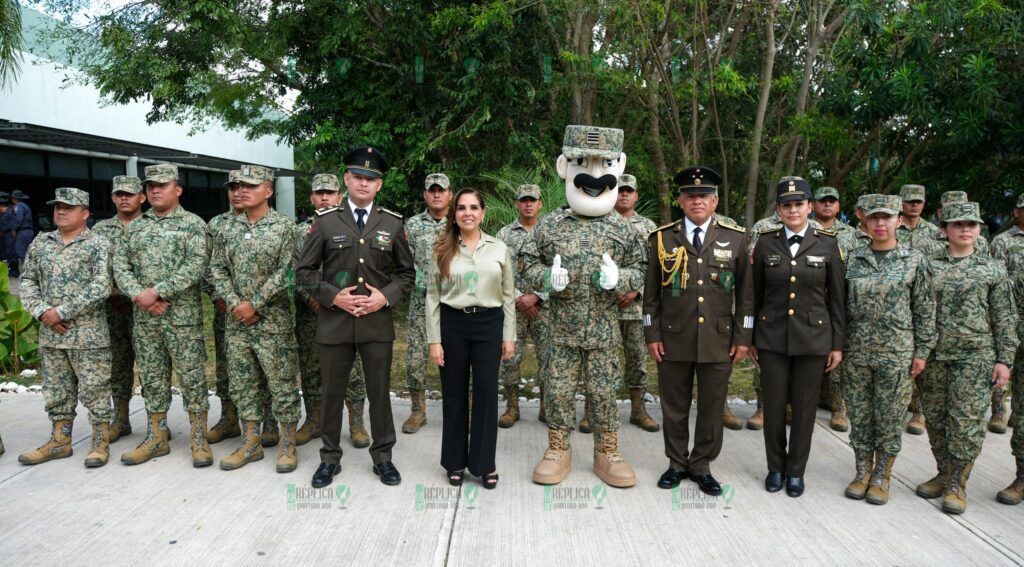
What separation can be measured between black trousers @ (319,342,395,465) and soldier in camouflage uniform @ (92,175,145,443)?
6.03 ft

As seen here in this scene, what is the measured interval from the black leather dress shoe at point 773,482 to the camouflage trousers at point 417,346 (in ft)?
8.65

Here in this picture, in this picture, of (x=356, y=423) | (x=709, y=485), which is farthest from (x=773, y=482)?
(x=356, y=423)

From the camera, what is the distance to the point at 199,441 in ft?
16.1

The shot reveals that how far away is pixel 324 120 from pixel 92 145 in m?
8.53

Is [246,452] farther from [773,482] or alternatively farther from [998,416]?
[998,416]

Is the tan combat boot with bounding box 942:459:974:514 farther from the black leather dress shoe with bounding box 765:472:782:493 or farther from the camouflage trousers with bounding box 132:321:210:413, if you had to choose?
the camouflage trousers with bounding box 132:321:210:413

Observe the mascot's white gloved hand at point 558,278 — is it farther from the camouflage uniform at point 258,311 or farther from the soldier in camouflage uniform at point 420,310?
the camouflage uniform at point 258,311

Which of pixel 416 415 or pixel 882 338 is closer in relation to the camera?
pixel 882 338

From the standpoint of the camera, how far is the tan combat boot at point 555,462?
179 inches

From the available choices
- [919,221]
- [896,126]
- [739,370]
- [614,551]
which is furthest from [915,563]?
[896,126]

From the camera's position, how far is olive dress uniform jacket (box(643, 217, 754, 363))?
4.41 metres

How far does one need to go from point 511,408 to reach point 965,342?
3.26 meters

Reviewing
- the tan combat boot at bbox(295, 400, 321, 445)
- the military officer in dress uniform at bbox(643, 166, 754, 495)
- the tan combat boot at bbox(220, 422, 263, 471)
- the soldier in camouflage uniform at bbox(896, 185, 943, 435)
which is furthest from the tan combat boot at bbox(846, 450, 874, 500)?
the tan combat boot at bbox(220, 422, 263, 471)

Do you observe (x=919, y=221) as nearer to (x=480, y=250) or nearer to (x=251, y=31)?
(x=480, y=250)
